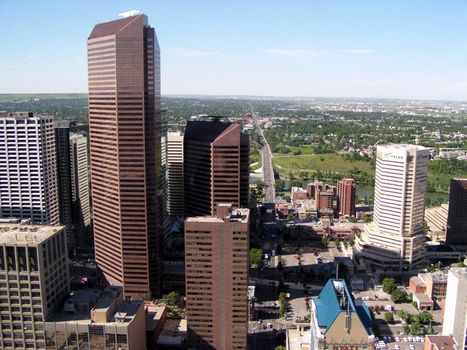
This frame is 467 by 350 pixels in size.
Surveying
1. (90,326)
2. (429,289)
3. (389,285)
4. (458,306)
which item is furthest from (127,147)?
(429,289)

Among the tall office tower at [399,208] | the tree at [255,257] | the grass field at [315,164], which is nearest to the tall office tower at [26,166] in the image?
the tree at [255,257]

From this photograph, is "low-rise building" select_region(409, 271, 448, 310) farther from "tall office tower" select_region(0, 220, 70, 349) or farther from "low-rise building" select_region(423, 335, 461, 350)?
"tall office tower" select_region(0, 220, 70, 349)

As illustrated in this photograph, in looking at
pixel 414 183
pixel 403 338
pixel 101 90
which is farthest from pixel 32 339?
pixel 414 183

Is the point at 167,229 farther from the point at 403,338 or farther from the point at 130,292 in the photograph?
the point at 403,338

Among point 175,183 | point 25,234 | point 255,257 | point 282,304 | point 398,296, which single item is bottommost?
point 398,296

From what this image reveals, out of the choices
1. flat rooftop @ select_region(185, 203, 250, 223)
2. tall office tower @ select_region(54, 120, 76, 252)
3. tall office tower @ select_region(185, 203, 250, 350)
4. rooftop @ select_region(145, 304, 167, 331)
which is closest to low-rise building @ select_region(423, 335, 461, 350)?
tall office tower @ select_region(185, 203, 250, 350)

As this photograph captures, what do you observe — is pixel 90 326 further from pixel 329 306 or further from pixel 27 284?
pixel 329 306
